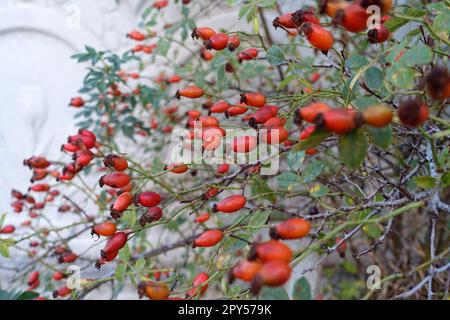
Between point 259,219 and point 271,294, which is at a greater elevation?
point 259,219

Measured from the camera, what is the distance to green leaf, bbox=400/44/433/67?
16.2 inches

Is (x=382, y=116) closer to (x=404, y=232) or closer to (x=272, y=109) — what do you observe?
(x=272, y=109)

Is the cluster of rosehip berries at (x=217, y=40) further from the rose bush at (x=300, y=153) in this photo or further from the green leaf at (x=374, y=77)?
the green leaf at (x=374, y=77)

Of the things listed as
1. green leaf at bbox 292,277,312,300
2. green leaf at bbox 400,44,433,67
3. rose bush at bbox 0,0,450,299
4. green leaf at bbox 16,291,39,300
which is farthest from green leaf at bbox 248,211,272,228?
green leaf at bbox 16,291,39,300

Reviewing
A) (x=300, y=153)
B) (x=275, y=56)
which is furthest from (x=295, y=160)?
(x=275, y=56)

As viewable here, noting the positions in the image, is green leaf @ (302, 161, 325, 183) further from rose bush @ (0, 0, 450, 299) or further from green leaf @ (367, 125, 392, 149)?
green leaf @ (367, 125, 392, 149)

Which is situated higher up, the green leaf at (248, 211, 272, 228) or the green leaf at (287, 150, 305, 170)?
the green leaf at (287, 150, 305, 170)

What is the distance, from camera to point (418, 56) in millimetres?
417

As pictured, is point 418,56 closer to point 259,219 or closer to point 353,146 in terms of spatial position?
point 353,146

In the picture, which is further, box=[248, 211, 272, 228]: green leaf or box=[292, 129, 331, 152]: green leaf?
box=[248, 211, 272, 228]: green leaf

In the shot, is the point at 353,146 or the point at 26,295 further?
the point at 26,295

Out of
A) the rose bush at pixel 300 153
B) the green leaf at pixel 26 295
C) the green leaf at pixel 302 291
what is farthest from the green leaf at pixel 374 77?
the green leaf at pixel 26 295

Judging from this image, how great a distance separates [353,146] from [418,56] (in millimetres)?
120

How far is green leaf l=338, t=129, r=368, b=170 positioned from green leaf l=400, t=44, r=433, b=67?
0.10 metres
